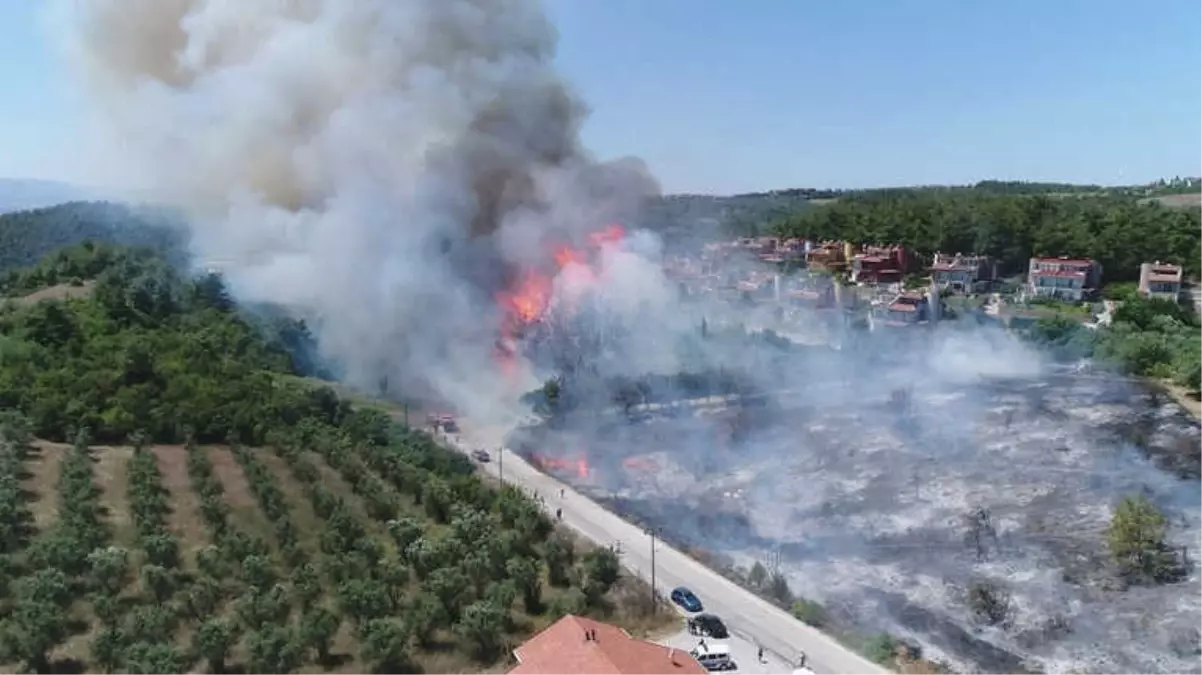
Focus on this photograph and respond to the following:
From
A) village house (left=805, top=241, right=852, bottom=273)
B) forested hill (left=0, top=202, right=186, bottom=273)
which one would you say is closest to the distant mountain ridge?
forested hill (left=0, top=202, right=186, bottom=273)

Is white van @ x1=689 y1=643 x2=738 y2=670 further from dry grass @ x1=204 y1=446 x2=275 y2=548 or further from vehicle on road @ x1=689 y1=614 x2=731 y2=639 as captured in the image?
dry grass @ x1=204 y1=446 x2=275 y2=548

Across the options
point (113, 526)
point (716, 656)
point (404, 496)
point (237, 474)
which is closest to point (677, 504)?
point (404, 496)

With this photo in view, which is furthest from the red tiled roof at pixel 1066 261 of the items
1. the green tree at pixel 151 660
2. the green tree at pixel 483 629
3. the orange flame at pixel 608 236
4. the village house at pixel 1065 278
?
the green tree at pixel 151 660

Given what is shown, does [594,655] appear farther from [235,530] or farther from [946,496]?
[946,496]

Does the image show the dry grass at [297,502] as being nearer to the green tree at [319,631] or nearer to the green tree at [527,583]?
the green tree at [319,631]

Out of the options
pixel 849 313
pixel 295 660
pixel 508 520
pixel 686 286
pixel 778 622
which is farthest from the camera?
pixel 686 286

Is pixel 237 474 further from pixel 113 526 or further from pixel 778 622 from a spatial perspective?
pixel 778 622

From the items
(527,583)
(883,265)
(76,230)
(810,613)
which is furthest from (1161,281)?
(76,230)
